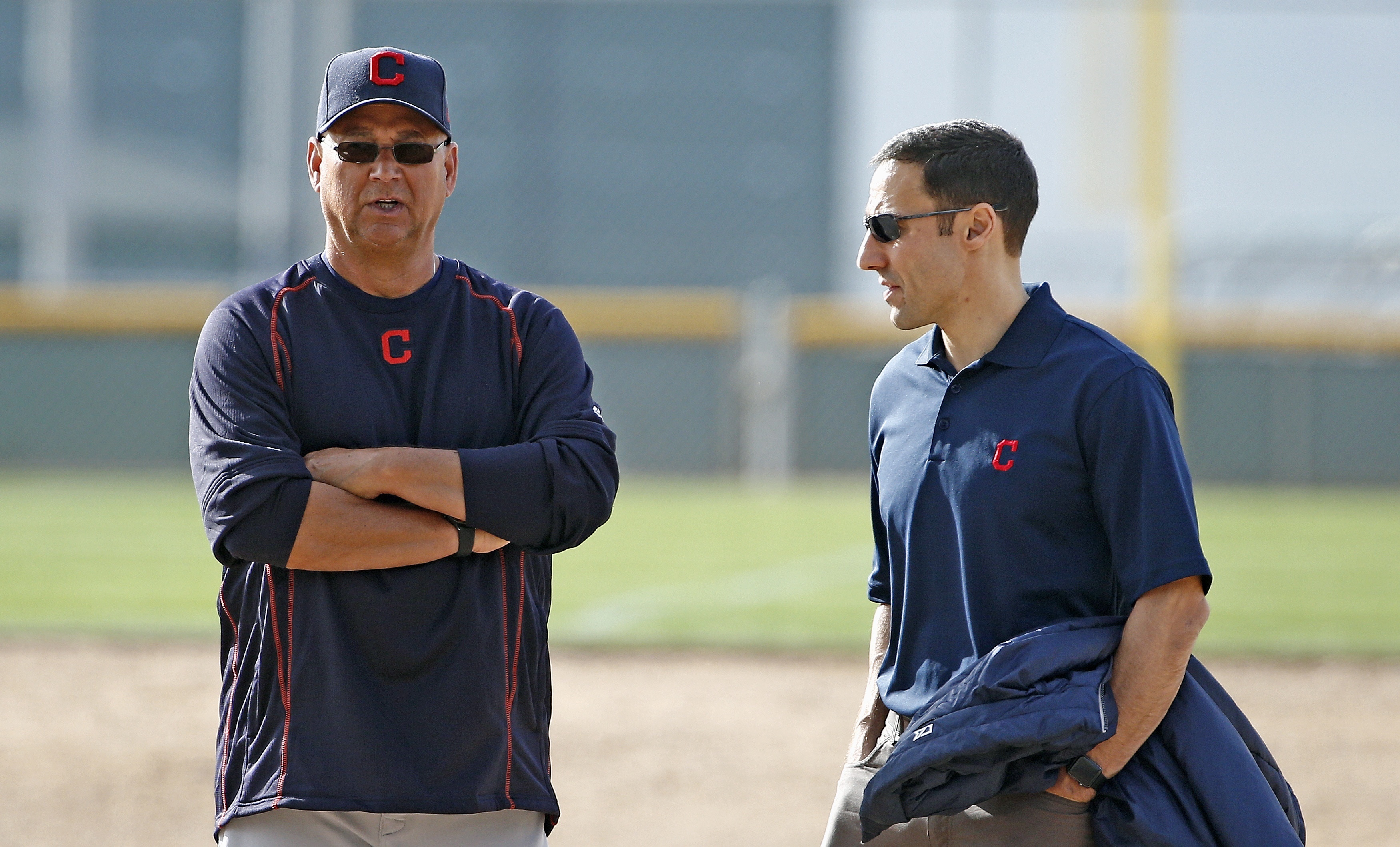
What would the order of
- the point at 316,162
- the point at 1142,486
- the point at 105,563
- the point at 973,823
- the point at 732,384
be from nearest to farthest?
the point at 1142,486
the point at 973,823
the point at 316,162
the point at 105,563
the point at 732,384

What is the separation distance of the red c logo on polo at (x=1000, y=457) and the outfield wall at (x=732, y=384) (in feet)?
52.6

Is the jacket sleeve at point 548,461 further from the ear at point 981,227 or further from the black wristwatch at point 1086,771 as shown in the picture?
the black wristwatch at point 1086,771

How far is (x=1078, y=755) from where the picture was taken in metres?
2.11

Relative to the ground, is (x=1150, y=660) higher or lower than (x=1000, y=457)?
lower

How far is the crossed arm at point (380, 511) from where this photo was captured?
2.19 metres

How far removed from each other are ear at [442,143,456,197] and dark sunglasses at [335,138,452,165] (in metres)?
0.07

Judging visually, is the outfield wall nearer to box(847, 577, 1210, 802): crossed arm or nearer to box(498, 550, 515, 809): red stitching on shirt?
box(847, 577, 1210, 802): crossed arm

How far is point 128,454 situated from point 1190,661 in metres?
19.1

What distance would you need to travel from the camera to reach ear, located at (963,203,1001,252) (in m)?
2.29

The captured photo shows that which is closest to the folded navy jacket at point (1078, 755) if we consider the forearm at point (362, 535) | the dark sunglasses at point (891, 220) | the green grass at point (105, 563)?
the dark sunglasses at point (891, 220)

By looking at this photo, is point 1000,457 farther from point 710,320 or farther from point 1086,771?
point 710,320

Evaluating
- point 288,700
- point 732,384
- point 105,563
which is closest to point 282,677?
point 288,700

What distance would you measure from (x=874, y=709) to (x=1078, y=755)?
1.49 feet

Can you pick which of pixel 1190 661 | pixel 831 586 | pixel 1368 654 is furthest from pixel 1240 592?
pixel 1190 661
